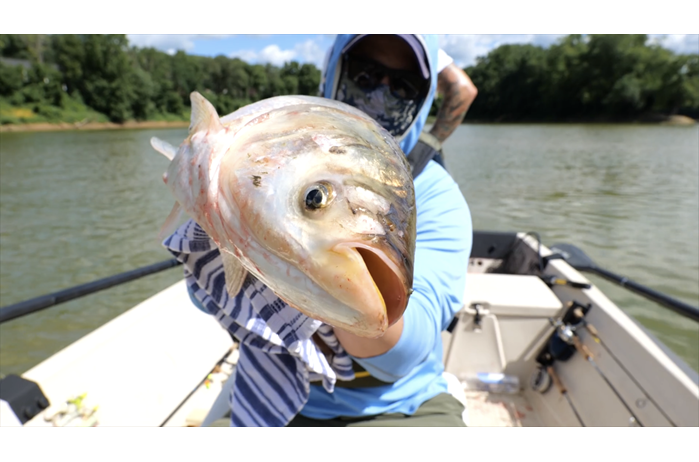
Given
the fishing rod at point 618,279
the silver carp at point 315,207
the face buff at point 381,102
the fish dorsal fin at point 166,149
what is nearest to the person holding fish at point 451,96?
the fishing rod at point 618,279

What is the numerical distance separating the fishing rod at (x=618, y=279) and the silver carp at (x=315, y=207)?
116 inches

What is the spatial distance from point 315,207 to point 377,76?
1.26 meters

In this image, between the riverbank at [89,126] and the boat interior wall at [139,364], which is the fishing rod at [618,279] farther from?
the riverbank at [89,126]

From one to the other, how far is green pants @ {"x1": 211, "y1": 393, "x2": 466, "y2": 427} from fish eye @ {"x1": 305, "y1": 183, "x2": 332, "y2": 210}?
1191 mm

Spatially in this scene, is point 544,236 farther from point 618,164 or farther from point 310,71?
point 618,164

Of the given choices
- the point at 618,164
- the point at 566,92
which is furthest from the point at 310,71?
the point at 566,92

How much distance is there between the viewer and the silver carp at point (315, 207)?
0.60m

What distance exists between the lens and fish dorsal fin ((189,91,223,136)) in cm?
80

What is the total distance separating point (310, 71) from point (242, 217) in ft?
31.7

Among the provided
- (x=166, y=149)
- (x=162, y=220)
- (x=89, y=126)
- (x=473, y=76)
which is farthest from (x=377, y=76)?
(x=473, y=76)

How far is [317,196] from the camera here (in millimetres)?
630

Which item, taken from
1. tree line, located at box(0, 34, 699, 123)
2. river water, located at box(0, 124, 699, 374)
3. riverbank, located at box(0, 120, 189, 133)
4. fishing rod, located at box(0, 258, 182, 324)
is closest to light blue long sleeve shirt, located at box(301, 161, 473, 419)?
fishing rod, located at box(0, 258, 182, 324)

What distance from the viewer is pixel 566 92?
5553 cm

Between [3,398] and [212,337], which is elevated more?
[3,398]
